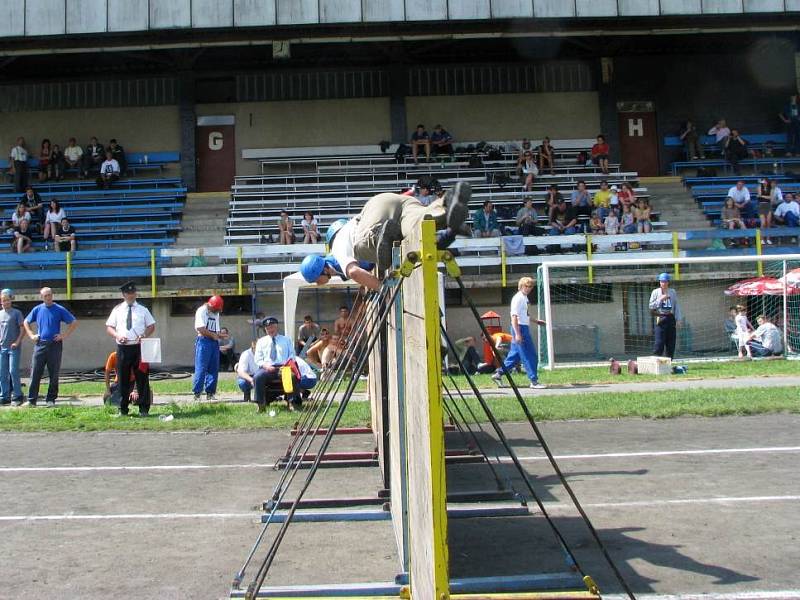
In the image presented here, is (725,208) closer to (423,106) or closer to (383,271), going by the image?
(423,106)

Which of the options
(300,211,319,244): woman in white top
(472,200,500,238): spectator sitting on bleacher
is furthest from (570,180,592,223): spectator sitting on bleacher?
(300,211,319,244): woman in white top

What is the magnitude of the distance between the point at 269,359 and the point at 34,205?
14.3m

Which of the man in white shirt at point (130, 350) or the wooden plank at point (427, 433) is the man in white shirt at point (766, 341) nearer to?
the man in white shirt at point (130, 350)

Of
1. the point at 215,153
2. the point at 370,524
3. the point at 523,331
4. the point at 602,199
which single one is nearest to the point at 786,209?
the point at 602,199

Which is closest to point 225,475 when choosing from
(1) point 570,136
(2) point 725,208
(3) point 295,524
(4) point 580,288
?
(3) point 295,524

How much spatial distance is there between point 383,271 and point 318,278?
168 cm

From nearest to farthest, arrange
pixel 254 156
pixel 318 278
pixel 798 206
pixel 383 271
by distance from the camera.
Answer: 1. pixel 383 271
2. pixel 318 278
3. pixel 798 206
4. pixel 254 156

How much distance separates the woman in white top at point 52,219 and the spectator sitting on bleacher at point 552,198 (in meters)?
13.1

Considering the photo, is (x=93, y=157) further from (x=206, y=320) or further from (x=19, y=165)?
(x=206, y=320)

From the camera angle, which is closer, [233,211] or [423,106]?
[233,211]

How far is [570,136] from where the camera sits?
2802 cm

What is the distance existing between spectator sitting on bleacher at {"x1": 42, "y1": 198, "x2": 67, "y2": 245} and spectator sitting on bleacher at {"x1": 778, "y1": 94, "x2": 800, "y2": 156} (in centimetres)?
2152

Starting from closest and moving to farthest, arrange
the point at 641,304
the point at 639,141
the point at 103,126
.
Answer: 1. the point at 641,304
2. the point at 103,126
3. the point at 639,141

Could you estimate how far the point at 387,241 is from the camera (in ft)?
21.4
